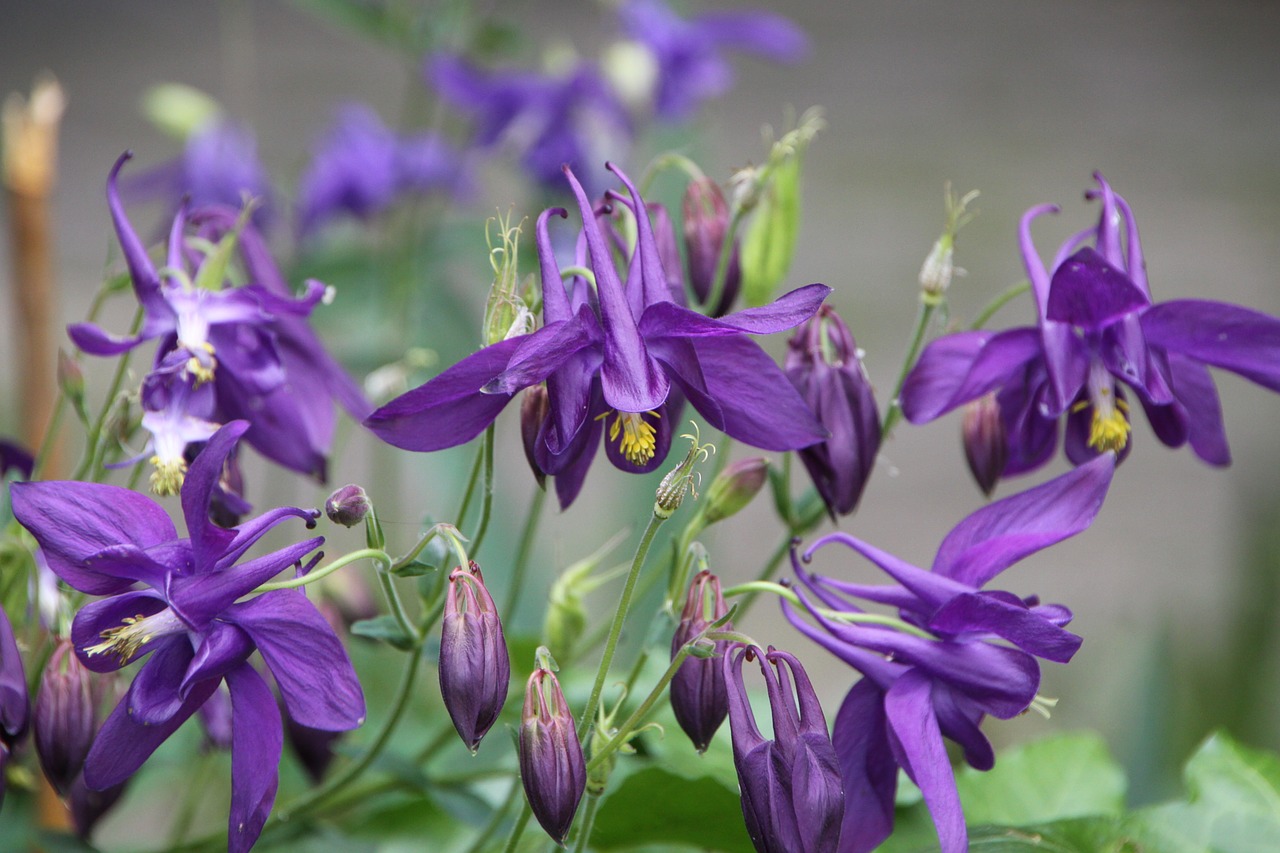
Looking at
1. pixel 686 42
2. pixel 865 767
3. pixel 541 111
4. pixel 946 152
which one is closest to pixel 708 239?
pixel 865 767

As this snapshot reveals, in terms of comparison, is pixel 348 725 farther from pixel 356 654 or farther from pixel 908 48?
pixel 908 48

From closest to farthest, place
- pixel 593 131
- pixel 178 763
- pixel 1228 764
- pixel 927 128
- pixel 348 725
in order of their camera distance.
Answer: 1. pixel 348 725
2. pixel 1228 764
3. pixel 178 763
4. pixel 593 131
5. pixel 927 128

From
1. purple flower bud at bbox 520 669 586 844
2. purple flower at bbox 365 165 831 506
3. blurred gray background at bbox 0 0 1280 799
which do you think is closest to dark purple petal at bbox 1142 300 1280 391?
purple flower at bbox 365 165 831 506

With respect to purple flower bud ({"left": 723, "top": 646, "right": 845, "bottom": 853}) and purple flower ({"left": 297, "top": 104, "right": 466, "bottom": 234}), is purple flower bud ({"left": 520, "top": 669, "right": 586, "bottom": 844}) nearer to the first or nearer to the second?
purple flower bud ({"left": 723, "top": 646, "right": 845, "bottom": 853})

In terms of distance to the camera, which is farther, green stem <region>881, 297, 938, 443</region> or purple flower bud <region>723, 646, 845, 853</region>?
green stem <region>881, 297, 938, 443</region>


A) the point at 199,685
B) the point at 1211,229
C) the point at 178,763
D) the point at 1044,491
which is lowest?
the point at 178,763

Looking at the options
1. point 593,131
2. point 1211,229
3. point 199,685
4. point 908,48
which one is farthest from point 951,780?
point 908,48
